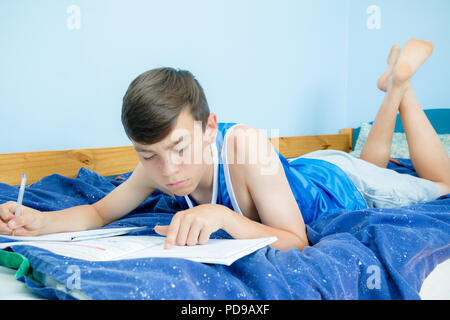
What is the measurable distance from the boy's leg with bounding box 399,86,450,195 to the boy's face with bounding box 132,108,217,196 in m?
0.84

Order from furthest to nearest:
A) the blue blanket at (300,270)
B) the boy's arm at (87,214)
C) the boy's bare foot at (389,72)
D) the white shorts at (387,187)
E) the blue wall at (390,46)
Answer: the blue wall at (390,46), the boy's bare foot at (389,72), the white shorts at (387,187), the boy's arm at (87,214), the blue blanket at (300,270)

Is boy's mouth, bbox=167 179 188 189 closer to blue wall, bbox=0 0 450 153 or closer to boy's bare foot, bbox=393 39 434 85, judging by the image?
blue wall, bbox=0 0 450 153

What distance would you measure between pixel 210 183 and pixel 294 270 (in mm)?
387

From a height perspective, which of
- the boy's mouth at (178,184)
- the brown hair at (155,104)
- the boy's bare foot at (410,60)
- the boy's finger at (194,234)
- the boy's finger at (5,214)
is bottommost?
the boy's finger at (5,214)

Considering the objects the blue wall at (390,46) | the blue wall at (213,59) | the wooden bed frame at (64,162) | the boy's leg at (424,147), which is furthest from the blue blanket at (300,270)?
the blue wall at (390,46)

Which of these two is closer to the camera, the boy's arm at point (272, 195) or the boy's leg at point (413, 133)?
the boy's arm at point (272, 195)

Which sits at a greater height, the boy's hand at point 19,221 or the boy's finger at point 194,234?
the boy's finger at point 194,234

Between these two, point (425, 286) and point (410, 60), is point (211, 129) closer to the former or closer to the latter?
point (425, 286)

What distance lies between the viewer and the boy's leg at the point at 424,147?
4.13 feet

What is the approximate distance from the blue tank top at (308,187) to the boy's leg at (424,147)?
0.99 feet

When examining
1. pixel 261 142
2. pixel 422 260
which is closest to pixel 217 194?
pixel 261 142

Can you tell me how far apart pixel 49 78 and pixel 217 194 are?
74cm

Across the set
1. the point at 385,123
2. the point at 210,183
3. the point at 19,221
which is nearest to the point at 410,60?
the point at 385,123

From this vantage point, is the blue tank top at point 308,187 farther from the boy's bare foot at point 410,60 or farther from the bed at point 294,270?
the boy's bare foot at point 410,60
